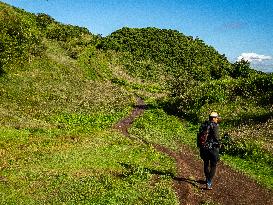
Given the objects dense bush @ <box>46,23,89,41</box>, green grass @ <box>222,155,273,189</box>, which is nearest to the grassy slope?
green grass @ <box>222,155,273,189</box>

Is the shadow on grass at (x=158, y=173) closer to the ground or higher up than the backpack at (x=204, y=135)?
closer to the ground

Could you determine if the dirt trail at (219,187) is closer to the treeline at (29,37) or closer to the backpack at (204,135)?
the backpack at (204,135)

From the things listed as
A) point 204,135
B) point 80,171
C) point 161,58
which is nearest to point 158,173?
point 80,171

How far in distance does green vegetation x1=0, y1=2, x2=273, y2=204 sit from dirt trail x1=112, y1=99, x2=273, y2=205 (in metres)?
0.64

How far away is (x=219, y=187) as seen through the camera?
60.7 feet

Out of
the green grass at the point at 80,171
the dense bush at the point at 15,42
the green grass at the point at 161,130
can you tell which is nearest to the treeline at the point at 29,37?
the dense bush at the point at 15,42

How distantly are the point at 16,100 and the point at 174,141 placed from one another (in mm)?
17303

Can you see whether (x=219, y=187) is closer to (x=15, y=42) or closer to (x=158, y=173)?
(x=158, y=173)

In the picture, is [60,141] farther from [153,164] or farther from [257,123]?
[257,123]

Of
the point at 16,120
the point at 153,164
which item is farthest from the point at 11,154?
the point at 16,120

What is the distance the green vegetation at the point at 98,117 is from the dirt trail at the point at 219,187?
0.64 m

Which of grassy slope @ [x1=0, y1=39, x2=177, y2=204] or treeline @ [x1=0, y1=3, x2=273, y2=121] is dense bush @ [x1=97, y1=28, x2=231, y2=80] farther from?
grassy slope @ [x1=0, y1=39, x2=177, y2=204]

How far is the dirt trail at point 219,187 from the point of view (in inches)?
667

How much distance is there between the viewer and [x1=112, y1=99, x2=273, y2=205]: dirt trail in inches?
667
